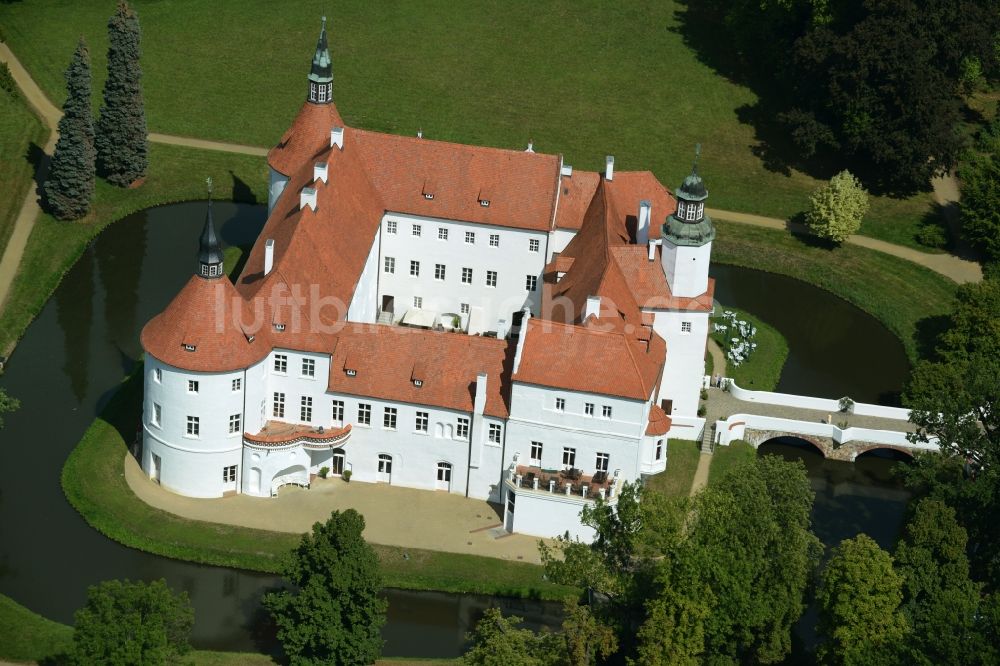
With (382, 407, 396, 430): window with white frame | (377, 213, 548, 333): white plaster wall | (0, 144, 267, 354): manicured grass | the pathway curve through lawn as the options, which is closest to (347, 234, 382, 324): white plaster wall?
(377, 213, 548, 333): white plaster wall

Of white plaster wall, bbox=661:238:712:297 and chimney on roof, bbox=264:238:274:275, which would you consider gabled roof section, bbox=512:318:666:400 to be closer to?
white plaster wall, bbox=661:238:712:297

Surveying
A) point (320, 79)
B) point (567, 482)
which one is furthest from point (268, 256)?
point (567, 482)

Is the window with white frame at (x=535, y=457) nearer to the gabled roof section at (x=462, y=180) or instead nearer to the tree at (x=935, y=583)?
the tree at (x=935, y=583)

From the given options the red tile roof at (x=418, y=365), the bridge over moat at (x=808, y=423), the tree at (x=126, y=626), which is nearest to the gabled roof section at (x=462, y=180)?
the bridge over moat at (x=808, y=423)

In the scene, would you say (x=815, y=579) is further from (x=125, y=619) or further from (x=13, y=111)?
(x=13, y=111)

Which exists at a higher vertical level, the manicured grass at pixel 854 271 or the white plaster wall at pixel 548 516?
the manicured grass at pixel 854 271
